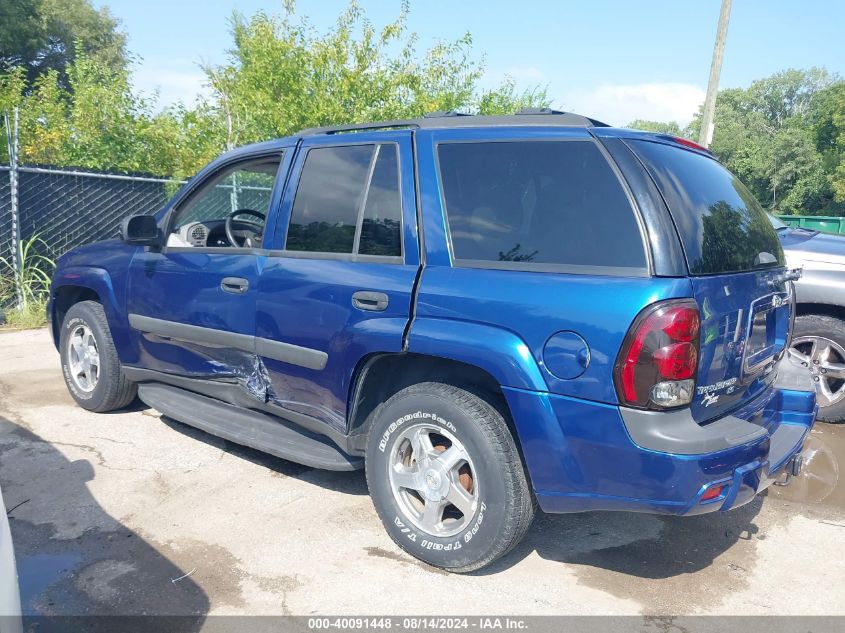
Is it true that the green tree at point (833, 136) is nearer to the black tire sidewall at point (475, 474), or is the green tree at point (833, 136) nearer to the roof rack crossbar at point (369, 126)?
the roof rack crossbar at point (369, 126)

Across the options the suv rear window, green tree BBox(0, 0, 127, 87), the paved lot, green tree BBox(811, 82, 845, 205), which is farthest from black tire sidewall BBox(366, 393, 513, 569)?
green tree BBox(811, 82, 845, 205)

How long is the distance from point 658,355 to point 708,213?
0.78 meters

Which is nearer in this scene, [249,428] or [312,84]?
[249,428]

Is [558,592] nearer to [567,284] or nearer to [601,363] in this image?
[601,363]

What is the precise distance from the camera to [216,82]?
12.6 metres

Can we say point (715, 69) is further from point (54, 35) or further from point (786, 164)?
point (786, 164)

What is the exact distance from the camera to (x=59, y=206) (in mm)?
8859

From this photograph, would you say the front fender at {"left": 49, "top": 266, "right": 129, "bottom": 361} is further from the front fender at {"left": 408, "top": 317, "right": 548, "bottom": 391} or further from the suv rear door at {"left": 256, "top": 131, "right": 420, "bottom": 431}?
the front fender at {"left": 408, "top": 317, "right": 548, "bottom": 391}

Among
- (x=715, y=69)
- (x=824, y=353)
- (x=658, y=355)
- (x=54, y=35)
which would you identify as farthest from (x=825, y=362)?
(x=54, y=35)

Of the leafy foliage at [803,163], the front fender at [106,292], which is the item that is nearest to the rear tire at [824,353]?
the front fender at [106,292]

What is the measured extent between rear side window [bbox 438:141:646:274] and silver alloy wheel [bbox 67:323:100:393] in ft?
10.4

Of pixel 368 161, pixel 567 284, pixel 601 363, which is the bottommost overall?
pixel 601 363

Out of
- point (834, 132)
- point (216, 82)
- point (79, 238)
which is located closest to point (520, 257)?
point (79, 238)

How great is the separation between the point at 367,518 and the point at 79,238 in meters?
7.33
